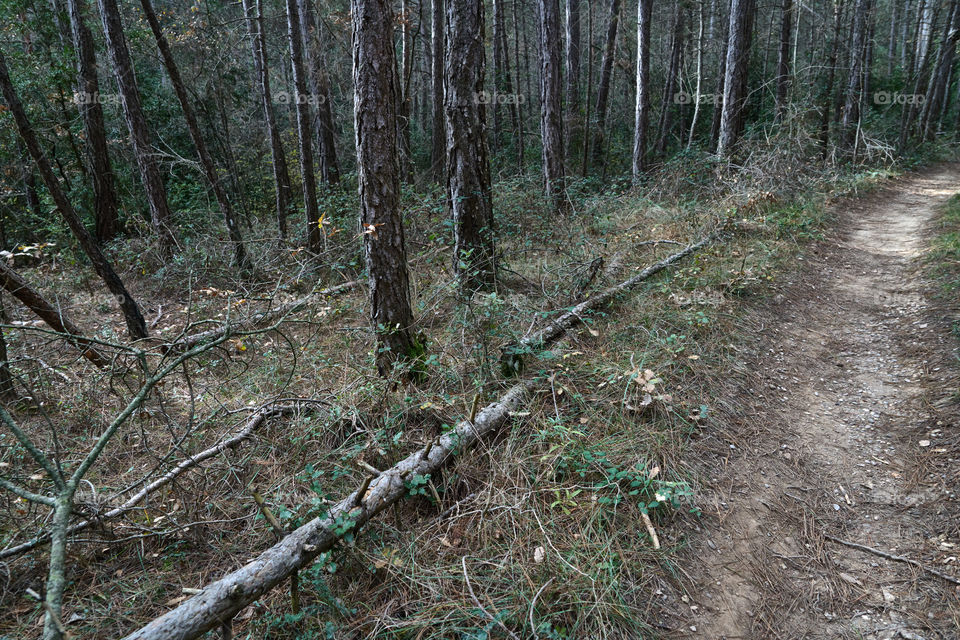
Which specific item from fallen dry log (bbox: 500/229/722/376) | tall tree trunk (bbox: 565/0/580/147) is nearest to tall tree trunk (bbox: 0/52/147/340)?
fallen dry log (bbox: 500/229/722/376)

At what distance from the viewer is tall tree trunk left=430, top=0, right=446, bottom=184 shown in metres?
11.0

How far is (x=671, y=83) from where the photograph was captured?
16922mm

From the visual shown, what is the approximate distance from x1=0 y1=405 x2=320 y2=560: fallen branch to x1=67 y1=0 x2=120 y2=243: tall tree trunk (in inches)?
384

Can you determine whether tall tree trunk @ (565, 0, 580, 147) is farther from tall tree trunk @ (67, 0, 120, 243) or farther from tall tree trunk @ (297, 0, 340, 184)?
tall tree trunk @ (67, 0, 120, 243)

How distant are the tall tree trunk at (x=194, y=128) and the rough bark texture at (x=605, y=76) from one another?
11.9 meters

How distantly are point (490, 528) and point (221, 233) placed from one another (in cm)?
898

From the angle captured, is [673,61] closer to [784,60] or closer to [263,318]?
[784,60]

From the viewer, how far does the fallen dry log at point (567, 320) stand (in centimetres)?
415

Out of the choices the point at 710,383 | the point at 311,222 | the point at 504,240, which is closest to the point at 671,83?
the point at 504,240

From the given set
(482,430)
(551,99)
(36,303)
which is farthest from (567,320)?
(551,99)

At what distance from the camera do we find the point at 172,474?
10.8 feet

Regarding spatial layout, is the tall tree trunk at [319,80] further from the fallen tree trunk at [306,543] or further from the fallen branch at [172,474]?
the fallen tree trunk at [306,543]

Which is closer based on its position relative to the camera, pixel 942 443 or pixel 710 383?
pixel 942 443

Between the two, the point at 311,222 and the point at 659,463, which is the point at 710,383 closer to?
the point at 659,463
